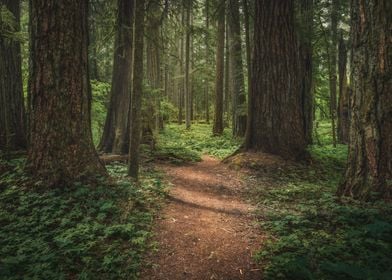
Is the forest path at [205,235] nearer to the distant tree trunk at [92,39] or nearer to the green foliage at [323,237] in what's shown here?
the green foliage at [323,237]

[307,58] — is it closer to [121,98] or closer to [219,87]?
[219,87]

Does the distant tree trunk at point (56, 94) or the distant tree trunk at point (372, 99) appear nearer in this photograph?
the distant tree trunk at point (372, 99)

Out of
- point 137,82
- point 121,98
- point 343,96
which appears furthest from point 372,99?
point 343,96

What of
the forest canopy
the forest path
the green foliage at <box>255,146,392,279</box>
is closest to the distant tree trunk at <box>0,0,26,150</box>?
the forest canopy

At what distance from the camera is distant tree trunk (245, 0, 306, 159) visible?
853cm

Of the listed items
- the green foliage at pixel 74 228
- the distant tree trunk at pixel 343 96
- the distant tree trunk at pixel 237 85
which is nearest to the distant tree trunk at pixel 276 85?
the green foliage at pixel 74 228

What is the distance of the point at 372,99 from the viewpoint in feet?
16.4

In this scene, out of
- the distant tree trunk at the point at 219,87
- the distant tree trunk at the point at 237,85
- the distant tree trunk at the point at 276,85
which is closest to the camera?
the distant tree trunk at the point at 276,85

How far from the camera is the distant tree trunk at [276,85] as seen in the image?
8.53 m

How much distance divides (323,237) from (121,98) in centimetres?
684

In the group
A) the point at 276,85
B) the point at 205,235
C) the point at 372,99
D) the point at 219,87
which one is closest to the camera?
the point at 205,235

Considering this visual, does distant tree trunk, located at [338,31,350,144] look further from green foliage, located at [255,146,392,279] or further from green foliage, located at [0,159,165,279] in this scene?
green foliage, located at [0,159,165,279]

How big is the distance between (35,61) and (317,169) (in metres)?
6.42

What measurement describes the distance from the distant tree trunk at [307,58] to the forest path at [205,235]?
4.76 m
